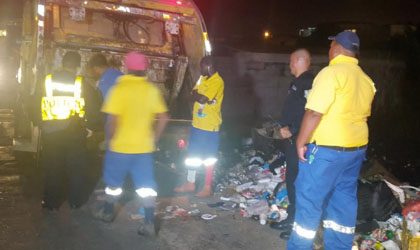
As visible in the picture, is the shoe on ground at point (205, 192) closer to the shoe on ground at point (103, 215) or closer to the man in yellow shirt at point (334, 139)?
the shoe on ground at point (103, 215)

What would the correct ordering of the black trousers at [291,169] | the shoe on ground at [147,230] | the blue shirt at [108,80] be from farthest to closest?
the blue shirt at [108,80] < the black trousers at [291,169] < the shoe on ground at [147,230]

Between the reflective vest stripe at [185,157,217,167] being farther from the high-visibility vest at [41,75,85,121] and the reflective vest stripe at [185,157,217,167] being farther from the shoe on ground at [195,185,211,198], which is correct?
the high-visibility vest at [41,75,85,121]

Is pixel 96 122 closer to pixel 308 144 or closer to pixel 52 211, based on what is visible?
pixel 52 211

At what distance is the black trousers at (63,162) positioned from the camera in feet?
13.7

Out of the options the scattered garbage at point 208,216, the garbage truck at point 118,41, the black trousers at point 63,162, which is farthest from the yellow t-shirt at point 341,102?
the garbage truck at point 118,41

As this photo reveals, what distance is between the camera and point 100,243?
11.9 feet

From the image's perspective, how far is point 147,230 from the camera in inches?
149

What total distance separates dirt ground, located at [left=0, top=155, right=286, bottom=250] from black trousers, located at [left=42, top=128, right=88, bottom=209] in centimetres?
15

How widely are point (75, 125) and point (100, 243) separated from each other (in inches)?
50.0

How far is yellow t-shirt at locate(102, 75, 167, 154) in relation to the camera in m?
3.55

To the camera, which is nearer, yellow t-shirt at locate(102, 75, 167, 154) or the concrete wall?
yellow t-shirt at locate(102, 75, 167, 154)

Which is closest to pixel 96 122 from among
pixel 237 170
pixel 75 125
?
pixel 75 125

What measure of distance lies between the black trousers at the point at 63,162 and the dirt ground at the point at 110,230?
0.49ft

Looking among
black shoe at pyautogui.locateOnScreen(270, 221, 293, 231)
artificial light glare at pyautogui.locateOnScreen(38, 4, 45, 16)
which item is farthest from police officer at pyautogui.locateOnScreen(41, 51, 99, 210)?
black shoe at pyautogui.locateOnScreen(270, 221, 293, 231)
